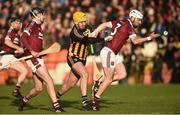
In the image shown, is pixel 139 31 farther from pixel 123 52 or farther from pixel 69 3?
pixel 69 3

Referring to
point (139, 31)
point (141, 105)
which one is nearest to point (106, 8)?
point (139, 31)

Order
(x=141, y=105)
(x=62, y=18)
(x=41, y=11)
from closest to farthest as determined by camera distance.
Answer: (x=41, y=11) < (x=141, y=105) < (x=62, y=18)

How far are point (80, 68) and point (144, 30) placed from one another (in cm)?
1008

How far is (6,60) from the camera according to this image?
17656mm

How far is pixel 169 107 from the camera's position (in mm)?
15930

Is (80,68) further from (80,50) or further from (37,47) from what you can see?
(37,47)

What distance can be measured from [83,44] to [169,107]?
2.50 m

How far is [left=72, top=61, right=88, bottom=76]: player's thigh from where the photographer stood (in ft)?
51.1

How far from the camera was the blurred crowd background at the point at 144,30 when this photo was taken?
25312mm

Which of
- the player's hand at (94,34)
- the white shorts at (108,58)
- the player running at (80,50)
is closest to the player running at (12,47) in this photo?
the player running at (80,50)

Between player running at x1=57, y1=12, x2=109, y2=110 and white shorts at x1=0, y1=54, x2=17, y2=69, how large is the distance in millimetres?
2004

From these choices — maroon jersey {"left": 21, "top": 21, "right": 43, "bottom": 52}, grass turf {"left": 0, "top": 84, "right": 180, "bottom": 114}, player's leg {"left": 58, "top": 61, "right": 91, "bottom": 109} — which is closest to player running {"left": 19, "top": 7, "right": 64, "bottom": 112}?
maroon jersey {"left": 21, "top": 21, "right": 43, "bottom": 52}

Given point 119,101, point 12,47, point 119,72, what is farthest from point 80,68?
point 119,101

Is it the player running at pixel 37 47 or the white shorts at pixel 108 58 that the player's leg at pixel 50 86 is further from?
the white shorts at pixel 108 58
